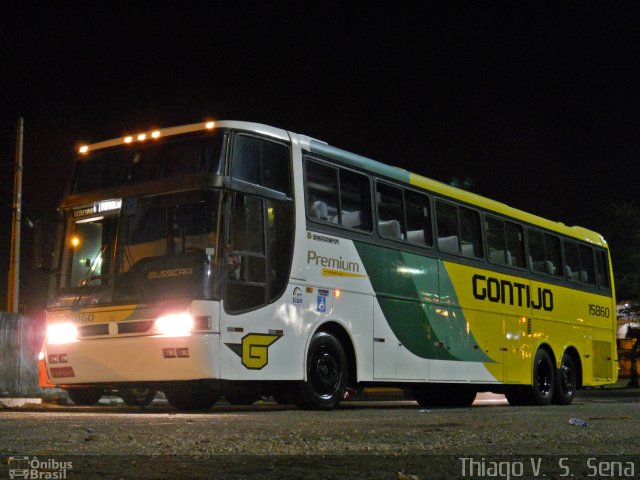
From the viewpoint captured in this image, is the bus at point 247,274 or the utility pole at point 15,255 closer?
the bus at point 247,274

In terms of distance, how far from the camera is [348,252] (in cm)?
1325

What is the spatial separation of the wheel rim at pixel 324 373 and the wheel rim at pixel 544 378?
6.67 m

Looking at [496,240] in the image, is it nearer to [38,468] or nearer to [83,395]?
[83,395]

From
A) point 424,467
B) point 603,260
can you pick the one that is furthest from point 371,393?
point 424,467

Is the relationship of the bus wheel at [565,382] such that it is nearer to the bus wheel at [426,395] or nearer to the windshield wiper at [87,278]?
the bus wheel at [426,395]

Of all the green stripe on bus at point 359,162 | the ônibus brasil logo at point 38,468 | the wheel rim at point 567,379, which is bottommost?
the ônibus brasil logo at point 38,468

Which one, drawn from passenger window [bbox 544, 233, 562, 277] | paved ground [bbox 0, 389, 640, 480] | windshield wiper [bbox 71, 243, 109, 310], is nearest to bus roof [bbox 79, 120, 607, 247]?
passenger window [bbox 544, 233, 562, 277]

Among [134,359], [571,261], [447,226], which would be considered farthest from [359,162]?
[571,261]

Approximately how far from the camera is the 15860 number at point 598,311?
20906 millimetres

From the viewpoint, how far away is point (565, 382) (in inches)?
753

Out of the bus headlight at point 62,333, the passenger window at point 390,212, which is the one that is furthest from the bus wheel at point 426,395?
the bus headlight at point 62,333

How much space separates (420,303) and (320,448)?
8.32 metres

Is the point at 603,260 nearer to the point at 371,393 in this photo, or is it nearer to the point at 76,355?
the point at 371,393

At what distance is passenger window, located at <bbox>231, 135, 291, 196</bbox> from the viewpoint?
11852 mm
